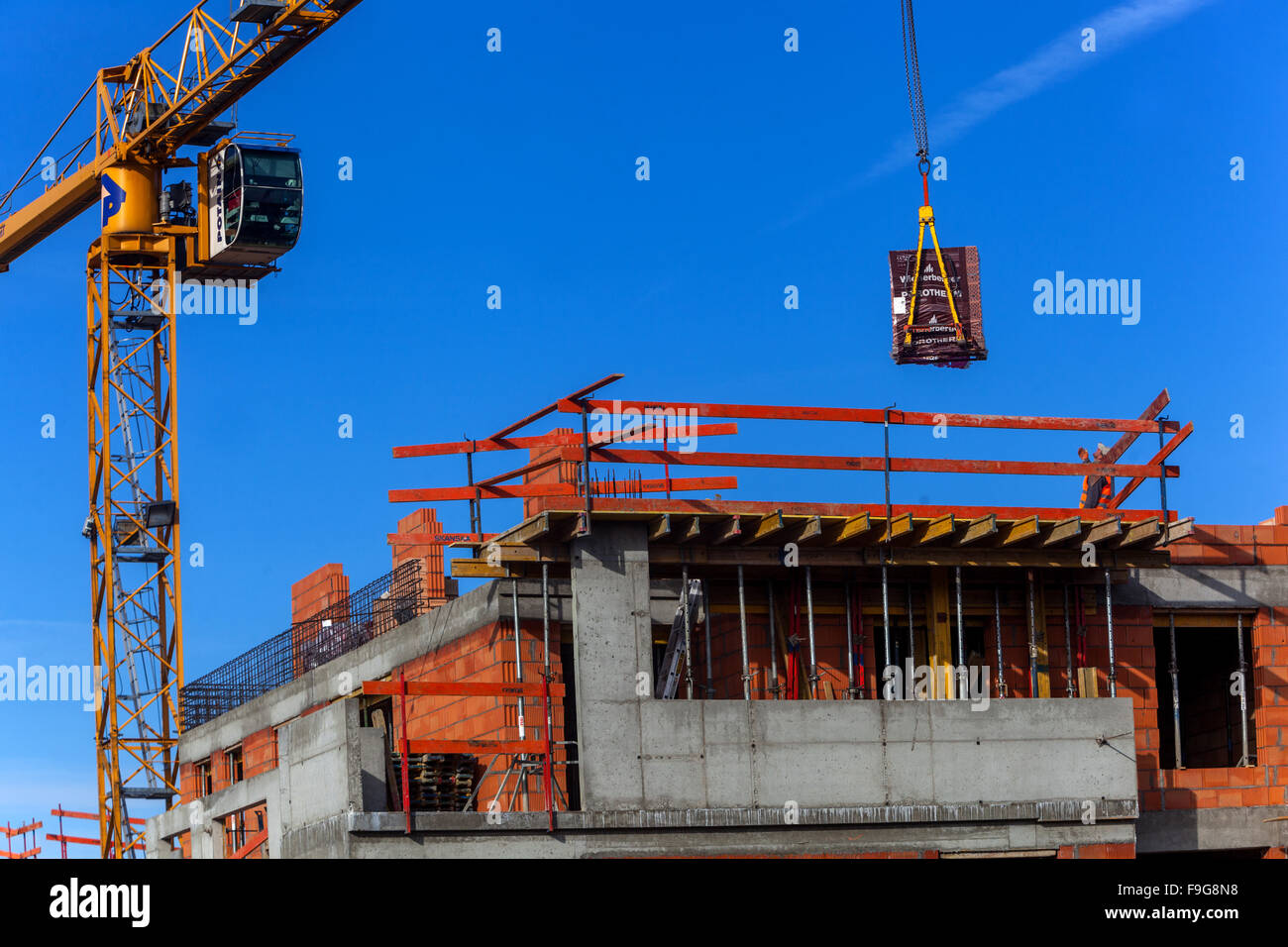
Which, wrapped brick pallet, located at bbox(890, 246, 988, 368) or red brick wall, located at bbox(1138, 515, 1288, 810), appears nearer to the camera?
red brick wall, located at bbox(1138, 515, 1288, 810)

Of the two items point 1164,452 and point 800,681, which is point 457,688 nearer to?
point 800,681

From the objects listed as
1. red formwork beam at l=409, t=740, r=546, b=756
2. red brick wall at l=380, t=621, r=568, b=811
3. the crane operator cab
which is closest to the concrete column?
red formwork beam at l=409, t=740, r=546, b=756

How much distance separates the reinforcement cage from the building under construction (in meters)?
3.08

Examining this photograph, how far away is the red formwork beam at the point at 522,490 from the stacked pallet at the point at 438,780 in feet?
11.2

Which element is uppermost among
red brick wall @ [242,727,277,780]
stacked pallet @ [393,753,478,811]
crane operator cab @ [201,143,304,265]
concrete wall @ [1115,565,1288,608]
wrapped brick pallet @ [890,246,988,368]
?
crane operator cab @ [201,143,304,265]

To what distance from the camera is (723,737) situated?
71.3 ft

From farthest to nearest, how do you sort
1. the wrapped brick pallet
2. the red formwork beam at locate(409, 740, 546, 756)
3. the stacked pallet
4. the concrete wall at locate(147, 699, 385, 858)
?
the wrapped brick pallet
the stacked pallet
the red formwork beam at locate(409, 740, 546, 756)
the concrete wall at locate(147, 699, 385, 858)

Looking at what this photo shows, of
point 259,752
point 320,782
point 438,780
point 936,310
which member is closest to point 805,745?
point 438,780

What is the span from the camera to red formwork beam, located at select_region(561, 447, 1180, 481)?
73.0 ft

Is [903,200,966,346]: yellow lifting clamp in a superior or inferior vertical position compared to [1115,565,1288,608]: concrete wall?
superior

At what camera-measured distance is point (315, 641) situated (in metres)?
35.3

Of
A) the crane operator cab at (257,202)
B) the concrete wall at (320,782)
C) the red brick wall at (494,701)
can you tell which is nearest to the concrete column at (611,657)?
the red brick wall at (494,701)

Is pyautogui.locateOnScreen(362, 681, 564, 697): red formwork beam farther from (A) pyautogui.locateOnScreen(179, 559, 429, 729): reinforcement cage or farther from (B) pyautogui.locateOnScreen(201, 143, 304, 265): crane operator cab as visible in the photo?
(B) pyautogui.locateOnScreen(201, 143, 304, 265): crane operator cab
